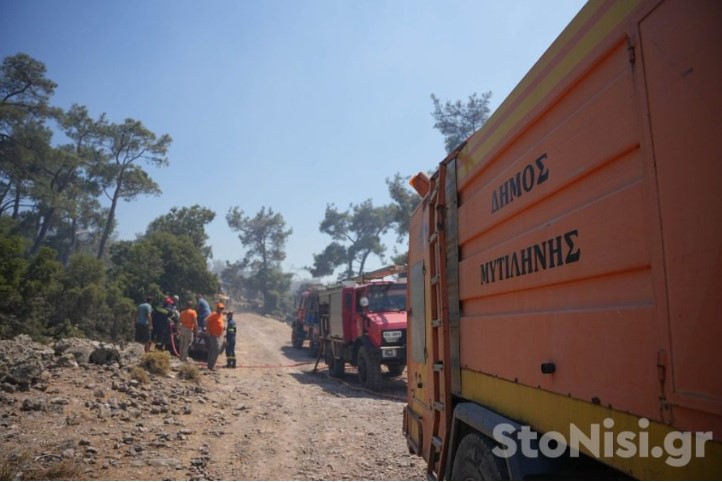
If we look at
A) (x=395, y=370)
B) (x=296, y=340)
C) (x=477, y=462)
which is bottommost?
(x=395, y=370)

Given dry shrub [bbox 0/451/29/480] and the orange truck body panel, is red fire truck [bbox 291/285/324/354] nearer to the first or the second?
dry shrub [bbox 0/451/29/480]

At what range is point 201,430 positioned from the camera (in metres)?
6.62

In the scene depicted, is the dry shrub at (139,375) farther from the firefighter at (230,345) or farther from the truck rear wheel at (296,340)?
the truck rear wheel at (296,340)

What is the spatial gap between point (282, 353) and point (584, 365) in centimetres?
1872

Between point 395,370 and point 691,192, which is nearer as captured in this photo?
point 691,192

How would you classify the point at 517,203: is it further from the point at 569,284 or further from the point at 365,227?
the point at 365,227

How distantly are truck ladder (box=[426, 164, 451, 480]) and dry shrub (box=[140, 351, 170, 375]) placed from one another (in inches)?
317

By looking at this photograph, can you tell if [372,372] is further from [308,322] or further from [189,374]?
[308,322]

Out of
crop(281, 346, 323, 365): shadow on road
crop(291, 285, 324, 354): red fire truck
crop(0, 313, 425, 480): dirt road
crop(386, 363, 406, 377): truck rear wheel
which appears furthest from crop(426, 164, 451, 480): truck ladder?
crop(281, 346, 323, 365): shadow on road

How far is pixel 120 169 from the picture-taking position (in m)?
34.2

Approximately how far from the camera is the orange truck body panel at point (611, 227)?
4.21 feet

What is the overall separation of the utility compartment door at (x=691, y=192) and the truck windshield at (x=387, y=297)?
374 inches

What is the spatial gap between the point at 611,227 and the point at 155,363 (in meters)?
10.1

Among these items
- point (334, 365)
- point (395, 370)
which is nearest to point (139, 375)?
point (334, 365)
